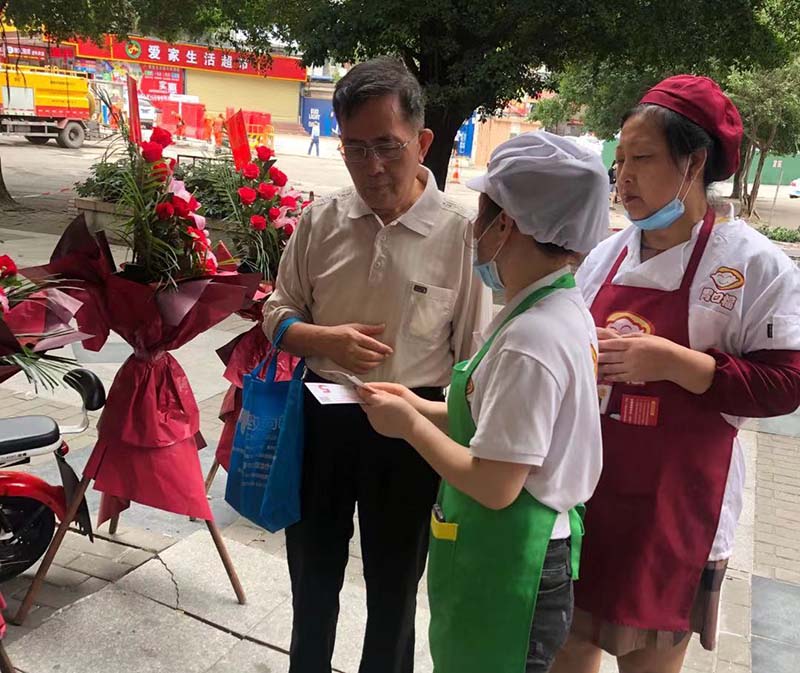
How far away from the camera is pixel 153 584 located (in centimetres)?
287

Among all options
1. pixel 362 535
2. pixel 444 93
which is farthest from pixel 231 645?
pixel 444 93

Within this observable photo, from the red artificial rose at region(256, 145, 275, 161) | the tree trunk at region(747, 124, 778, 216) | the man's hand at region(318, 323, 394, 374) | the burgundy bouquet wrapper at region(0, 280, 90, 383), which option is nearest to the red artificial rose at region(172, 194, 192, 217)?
the burgundy bouquet wrapper at region(0, 280, 90, 383)

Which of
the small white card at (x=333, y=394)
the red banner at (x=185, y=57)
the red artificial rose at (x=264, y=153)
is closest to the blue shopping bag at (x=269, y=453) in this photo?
the small white card at (x=333, y=394)

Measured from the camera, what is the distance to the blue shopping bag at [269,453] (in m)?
1.94

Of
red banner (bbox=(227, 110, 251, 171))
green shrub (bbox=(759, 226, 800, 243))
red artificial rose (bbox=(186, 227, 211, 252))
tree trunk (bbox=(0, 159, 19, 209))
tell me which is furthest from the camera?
green shrub (bbox=(759, 226, 800, 243))

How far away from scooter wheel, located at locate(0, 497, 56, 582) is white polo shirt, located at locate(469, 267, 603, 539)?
6.44 ft

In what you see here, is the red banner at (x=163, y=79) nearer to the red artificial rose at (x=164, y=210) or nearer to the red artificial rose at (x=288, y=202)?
the red artificial rose at (x=288, y=202)

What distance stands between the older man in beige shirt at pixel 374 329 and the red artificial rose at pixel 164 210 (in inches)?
24.2

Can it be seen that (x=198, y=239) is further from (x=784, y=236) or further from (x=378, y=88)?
(x=784, y=236)

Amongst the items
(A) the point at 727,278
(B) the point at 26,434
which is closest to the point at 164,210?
(B) the point at 26,434

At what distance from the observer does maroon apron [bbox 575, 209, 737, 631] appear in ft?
5.43

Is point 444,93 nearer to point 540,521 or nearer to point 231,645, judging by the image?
point 231,645

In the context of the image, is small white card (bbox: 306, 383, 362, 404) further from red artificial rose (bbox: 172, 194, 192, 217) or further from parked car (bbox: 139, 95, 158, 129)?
parked car (bbox: 139, 95, 158, 129)

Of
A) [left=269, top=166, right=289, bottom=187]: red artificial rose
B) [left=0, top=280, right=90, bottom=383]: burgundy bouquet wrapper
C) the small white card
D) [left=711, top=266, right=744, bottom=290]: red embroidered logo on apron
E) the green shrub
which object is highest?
[left=711, top=266, right=744, bottom=290]: red embroidered logo on apron
